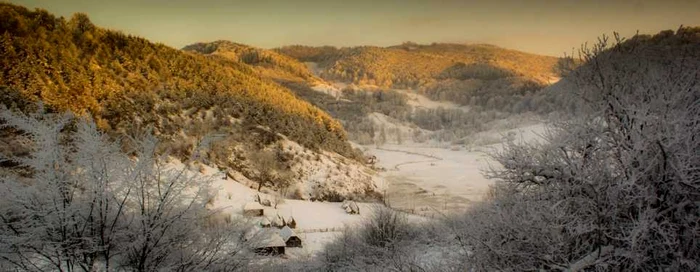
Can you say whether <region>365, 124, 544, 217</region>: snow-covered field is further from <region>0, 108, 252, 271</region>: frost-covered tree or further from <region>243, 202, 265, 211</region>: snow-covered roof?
<region>0, 108, 252, 271</region>: frost-covered tree

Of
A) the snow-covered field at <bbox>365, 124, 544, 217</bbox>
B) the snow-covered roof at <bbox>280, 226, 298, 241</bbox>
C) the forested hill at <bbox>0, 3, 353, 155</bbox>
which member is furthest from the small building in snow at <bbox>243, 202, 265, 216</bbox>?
the snow-covered field at <bbox>365, 124, 544, 217</bbox>

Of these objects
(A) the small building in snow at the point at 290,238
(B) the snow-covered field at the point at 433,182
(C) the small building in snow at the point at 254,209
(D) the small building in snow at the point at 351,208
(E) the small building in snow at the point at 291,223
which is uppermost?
(C) the small building in snow at the point at 254,209

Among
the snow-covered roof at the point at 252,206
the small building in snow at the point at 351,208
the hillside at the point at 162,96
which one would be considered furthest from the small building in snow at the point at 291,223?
the hillside at the point at 162,96

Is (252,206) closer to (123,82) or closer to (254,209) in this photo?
(254,209)

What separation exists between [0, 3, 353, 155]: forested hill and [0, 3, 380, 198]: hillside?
4.1 inches

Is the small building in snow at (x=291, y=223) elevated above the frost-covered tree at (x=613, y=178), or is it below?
below

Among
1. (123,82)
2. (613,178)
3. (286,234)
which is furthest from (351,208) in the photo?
(613,178)

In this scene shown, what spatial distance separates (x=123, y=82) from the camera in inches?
1506

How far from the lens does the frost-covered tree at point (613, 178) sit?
489cm

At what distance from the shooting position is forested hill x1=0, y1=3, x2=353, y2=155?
29703mm

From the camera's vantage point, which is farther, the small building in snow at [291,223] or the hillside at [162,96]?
the hillside at [162,96]

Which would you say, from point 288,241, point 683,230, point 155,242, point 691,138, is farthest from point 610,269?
point 288,241

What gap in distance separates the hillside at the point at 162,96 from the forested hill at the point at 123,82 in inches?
4.1

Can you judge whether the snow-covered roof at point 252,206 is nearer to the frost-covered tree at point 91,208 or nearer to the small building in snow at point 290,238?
the small building in snow at point 290,238
